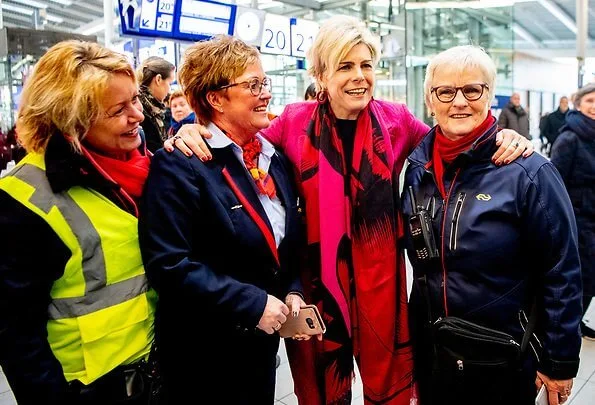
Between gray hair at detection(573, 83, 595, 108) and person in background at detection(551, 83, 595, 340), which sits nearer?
person in background at detection(551, 83, 595, 340)

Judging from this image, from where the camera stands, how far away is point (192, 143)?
1460 mm

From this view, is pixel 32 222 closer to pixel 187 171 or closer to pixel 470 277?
pixel 187 171

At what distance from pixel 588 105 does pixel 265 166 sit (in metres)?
2.64

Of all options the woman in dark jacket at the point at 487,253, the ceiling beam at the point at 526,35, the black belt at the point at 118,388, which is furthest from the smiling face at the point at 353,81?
the ceiling beam at the point at 526,35

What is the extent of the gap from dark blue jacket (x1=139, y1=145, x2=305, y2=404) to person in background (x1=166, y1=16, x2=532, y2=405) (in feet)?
0.79

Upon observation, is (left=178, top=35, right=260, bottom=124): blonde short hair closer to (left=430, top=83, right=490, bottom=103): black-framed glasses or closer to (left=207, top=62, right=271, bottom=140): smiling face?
(left=207, top=62, right=271, bottom=140): smiling face

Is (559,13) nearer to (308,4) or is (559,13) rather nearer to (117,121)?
(308,4)

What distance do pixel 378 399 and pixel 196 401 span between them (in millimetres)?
683

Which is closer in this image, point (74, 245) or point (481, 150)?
point (74, 245)

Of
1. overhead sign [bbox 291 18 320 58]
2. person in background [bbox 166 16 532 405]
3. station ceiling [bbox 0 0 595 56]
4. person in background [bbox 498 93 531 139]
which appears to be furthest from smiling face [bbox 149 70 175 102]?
person in background [bbox 498 93 531 139]

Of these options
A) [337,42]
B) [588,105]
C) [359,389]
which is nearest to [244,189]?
[337,42]

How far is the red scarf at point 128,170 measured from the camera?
1.34m

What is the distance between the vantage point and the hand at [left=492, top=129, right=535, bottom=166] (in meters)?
1.50

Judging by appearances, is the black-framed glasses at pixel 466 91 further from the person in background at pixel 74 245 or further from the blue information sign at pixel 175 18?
the blue information sign at pixel 175 18
